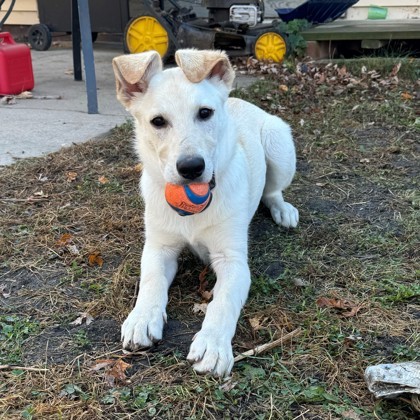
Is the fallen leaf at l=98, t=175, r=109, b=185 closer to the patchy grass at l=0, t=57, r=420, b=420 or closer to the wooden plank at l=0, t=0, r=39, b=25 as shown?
the patchy grass at l=0, t=57, r=420, b=420

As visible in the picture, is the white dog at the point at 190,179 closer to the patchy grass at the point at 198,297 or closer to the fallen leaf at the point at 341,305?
the patchy grass at the point at 198,297

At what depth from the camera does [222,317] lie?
2.28 meters

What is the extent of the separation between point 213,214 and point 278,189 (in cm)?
115

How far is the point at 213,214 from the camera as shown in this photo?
9.02 ft

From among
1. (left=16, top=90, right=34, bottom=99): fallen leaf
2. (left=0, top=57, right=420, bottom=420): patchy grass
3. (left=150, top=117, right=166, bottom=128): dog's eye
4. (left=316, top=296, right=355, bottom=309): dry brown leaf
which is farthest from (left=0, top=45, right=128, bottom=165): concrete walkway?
(left=316, top=296, right=355, bottom=309): dry brown leaf

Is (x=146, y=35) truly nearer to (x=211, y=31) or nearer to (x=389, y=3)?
(x=211, y=31)

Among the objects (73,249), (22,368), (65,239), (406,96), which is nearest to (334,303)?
(22,368)

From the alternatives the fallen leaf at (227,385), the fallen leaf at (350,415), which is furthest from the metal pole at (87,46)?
the fallen leaf at (350,415)

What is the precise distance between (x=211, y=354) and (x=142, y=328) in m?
0.34

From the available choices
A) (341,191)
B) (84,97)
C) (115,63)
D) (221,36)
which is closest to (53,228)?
(115,63)

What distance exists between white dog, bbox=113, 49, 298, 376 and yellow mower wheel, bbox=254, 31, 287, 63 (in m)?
5.34

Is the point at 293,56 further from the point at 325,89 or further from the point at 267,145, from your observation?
the point at 267,145

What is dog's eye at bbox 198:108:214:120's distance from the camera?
2555 millimetres

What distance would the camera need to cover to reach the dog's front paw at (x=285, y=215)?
3.49 metres
